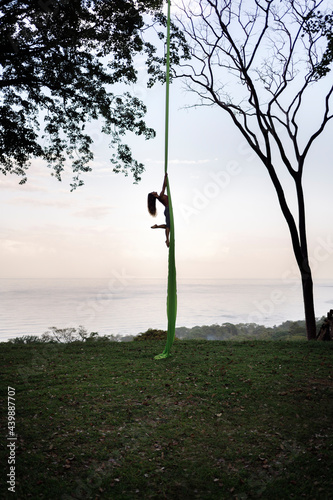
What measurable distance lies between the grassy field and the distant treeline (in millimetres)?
2935

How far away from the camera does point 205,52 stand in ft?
40.1

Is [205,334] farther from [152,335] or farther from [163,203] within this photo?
[163,203]

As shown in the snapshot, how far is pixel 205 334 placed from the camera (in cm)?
1444

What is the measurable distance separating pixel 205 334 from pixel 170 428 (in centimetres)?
977

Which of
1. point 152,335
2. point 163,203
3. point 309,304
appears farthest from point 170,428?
point 309,304

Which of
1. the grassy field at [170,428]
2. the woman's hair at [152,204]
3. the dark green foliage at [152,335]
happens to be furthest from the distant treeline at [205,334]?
the woman's hair at [152,204]

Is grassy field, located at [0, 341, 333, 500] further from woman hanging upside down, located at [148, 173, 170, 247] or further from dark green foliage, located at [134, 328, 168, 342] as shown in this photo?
dark green foliage, located at [134, 328, 168, 342]

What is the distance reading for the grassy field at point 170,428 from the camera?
372 cm

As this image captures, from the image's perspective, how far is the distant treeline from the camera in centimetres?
1088

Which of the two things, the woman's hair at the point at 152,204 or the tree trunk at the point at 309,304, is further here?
the tree trunk at the point at 309,304

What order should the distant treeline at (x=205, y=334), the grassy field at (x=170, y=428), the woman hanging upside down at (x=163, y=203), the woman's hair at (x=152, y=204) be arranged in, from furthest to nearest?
the distant treeline at (x=205, y=334)
the woman's hair at (x=152, y=204)
the woman hanging upside down at (x=163, y=203)
the grassy field at (x=170, y=428)

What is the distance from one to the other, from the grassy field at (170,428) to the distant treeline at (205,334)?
2.94 m

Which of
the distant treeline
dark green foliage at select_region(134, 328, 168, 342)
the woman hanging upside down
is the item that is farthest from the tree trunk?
the woman hanging upside down

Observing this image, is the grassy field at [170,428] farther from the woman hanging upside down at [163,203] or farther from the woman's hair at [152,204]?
Answer: the woman's hair at [152,204]
